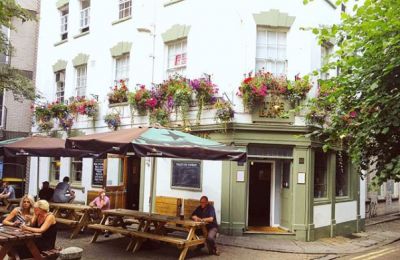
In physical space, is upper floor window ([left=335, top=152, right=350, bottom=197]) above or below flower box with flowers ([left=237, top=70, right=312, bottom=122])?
below

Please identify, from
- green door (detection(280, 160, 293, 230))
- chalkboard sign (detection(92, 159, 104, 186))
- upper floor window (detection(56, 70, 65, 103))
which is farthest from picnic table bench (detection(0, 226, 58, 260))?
upper floor window (detection(56, 70, 65, 103))

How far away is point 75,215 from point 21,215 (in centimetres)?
356

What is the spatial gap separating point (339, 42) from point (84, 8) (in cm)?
1231

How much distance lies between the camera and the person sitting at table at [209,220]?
9773mm

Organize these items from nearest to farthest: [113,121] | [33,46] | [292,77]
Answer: [292,77] → [113,121] → [33,46]

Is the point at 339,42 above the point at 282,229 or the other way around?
above

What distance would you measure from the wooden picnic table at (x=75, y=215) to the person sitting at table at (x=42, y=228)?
3.82 meters

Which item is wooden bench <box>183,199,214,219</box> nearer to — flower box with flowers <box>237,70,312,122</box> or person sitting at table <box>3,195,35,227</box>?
flower box with flowers <box>237,70,312,122</box>

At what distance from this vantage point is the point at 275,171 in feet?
43.5

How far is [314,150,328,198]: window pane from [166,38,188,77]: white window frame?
4815mm

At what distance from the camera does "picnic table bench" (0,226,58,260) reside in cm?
677

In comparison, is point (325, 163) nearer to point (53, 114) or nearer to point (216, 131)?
point (216, 131)

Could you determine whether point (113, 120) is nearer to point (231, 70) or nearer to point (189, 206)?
point (189, 206)

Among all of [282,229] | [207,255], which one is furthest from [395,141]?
[282,229]
